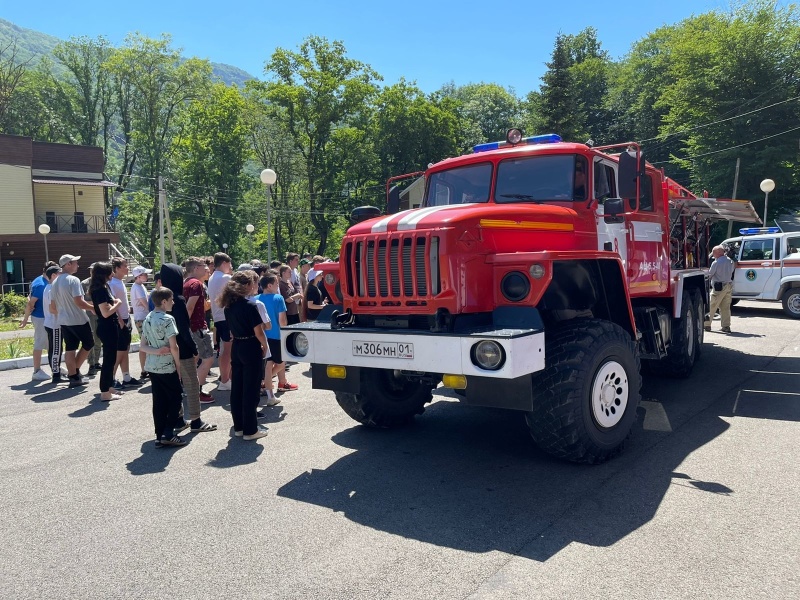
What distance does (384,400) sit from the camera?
20.5 feet

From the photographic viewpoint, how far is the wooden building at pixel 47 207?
108ft

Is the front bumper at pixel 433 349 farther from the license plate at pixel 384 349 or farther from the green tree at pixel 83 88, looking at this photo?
the green tree at pixel 83 88

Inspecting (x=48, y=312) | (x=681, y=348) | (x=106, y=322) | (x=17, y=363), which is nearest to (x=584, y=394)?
(x=681, y=348)

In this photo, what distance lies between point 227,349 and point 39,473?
3.08m

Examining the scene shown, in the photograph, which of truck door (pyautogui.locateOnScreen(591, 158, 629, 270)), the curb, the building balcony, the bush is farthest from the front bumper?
the building balcony

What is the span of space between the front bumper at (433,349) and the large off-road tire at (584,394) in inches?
17.2

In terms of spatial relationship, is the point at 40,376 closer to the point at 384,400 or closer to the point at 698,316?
the point at 384,400

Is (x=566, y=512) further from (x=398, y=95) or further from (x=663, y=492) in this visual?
(x=398, y=95)

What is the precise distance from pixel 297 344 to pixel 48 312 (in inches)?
232

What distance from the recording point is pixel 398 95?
147 ft

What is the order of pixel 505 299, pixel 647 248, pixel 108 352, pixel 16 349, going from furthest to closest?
1. pixel 16 349
2. pixel 108 352
3. pixel 647 248
4. pixel 505 299

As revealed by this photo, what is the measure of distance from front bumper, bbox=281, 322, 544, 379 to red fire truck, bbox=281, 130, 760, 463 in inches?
0.4

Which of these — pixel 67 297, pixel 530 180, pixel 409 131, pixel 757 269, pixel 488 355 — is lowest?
pixel 488 355

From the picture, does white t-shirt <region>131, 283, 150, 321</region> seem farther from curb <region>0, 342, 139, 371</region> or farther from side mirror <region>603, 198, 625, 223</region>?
side mirror <region>603, 198, 625, 223</region>
